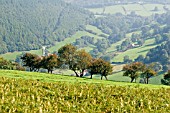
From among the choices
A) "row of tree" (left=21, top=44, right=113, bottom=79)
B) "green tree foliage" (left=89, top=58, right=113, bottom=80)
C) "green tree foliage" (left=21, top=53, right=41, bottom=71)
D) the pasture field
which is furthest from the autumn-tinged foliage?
"green tree foliage" (left=21, top=53, right=41, bottom=71)

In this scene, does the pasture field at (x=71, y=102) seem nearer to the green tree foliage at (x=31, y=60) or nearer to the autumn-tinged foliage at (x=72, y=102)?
the autumn-tinged foliage at (x=72, y=102)

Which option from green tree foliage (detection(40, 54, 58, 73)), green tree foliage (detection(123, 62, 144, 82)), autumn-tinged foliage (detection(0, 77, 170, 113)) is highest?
green tree foliage (detection(40, 54, 58, 73))

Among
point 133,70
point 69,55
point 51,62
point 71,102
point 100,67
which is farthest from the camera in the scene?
point 51,62

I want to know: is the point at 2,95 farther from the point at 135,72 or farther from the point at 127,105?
the point at 135,72

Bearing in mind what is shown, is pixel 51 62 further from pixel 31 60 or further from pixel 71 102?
pixel 71 102

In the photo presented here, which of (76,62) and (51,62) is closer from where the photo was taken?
(76,62)

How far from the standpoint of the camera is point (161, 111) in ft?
76.8

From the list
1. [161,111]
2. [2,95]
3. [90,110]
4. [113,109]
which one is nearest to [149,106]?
[161,111]

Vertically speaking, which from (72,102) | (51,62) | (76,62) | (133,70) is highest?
(51,62)

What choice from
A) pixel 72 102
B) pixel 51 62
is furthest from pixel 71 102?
pixel 51 62

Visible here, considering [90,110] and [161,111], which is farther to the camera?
[161,111]

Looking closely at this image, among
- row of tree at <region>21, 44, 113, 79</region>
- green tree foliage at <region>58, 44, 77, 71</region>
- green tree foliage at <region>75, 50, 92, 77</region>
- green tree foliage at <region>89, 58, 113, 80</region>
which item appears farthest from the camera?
green tree foliage at <region>58, 44, 77, 71</region>

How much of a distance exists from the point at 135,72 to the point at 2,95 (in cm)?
10065

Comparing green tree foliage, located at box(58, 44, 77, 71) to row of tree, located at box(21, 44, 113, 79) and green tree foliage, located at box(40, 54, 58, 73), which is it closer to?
row of tree, located at box(21, 44, 113, 79)
